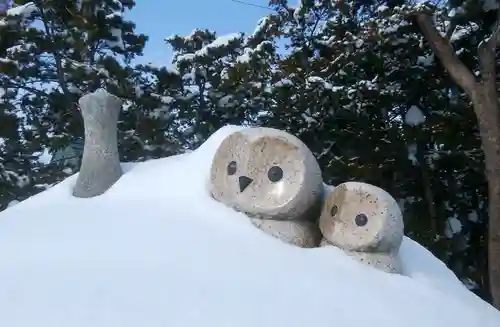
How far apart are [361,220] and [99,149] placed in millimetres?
1416

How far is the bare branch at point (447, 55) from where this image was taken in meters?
5.23

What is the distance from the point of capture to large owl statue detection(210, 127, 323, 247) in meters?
2.53

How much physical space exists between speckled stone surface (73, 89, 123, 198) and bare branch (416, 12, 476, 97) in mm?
3328

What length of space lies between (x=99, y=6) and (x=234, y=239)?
474 cm

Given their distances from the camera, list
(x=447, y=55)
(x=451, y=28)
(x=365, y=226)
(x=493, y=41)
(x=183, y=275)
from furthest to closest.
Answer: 1. (x=451, y=28)
2. (x=447, y=55)
3. (x=493, y=41)
4. (x=365, y=226)
5. (x=183, y=275)

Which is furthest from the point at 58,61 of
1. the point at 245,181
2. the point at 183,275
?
the point at 183,275

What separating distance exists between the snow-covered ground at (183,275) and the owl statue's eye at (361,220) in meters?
0.17

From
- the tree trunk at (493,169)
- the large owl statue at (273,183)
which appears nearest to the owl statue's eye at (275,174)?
the large owl statue at (273,183)

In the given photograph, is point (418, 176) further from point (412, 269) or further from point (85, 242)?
point (85, 242)

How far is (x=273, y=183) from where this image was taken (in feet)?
8.46

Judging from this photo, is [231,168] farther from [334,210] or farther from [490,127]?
[490,127]

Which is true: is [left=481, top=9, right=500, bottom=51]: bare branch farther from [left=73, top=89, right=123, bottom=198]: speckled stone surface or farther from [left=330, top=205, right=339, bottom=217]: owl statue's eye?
[left=73, top=89, right=123, bottom=198]: speckled stone surface

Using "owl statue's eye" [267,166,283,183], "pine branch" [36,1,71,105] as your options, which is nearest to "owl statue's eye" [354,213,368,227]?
"owl statue's eye" [267,166,283,183]

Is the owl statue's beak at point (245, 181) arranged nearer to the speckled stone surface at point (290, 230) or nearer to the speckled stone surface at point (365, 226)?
the speckled stone surface at point (290, 230)
